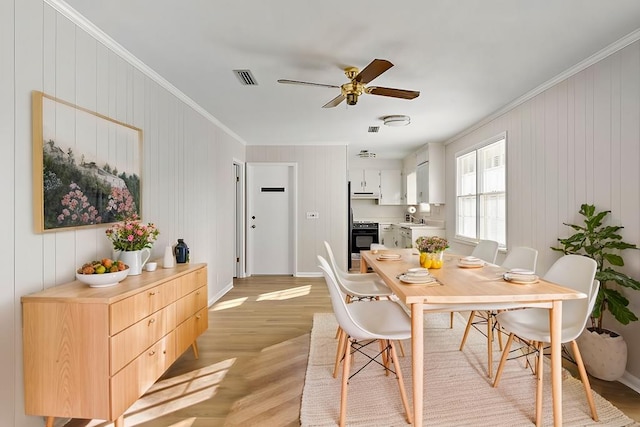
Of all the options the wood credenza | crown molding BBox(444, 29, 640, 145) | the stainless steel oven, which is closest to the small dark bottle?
the wood credenza

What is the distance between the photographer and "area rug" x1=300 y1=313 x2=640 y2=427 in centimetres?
206

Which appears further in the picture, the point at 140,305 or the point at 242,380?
the point at 242,380

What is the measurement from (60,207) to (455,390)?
106 inches

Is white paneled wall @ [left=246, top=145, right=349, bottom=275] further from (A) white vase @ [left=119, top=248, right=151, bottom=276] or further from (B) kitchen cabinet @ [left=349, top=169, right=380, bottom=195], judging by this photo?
(A) white vase @ [left=119, top=248, right=151, bottom=276]

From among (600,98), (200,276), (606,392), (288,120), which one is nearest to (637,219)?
(600,98)

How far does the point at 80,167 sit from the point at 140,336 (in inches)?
42.7

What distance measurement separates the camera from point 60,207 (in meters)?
2.03

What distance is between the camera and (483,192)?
493 centimetres

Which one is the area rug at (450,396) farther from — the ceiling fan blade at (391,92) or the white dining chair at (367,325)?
the ceiling fan blade at (391,92)

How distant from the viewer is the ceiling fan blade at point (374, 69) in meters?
2.32

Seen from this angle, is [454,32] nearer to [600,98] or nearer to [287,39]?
[287,39]

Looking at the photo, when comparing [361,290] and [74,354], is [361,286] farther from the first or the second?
[74,354]

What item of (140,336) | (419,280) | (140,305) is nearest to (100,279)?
(140,305)

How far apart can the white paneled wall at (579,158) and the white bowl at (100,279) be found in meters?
3.38
